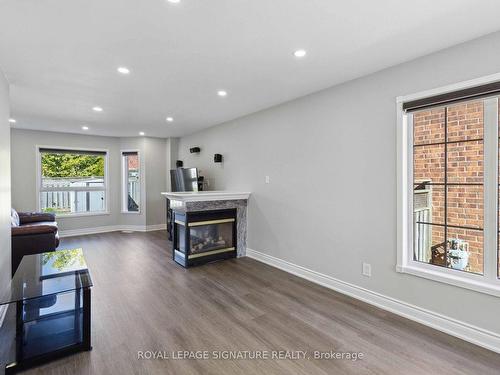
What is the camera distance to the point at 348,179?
123 inches

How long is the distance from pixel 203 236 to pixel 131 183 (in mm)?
3686

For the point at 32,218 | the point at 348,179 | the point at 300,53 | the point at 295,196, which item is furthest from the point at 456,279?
the point at 32,218

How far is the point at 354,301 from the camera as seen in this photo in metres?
2.94

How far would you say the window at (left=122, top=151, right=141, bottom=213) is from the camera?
7020 mm

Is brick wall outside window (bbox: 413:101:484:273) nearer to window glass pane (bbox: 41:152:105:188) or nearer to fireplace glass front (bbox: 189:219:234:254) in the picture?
fireplace glass front (bbox: 189:219:234:254)

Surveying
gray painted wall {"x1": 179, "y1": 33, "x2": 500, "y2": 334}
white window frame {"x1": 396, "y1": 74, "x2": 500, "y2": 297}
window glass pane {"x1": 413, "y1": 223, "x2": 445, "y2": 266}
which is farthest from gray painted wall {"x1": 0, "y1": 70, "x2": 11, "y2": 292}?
window glass pane {"x1": 413, "y1": 223, "x2": 445, "y2": 266}

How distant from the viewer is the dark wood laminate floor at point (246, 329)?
1923 mm

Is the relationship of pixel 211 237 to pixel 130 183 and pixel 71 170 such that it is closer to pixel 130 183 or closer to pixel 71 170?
pixel 130 183

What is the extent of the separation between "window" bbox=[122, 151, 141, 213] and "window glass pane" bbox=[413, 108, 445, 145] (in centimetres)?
628

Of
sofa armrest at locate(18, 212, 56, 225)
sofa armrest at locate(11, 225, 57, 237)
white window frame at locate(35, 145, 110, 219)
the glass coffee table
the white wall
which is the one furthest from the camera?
the white wall

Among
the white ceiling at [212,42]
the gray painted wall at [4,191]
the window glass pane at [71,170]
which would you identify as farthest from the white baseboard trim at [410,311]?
the window glass pane at [71,170]

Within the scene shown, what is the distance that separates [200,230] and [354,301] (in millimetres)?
2411

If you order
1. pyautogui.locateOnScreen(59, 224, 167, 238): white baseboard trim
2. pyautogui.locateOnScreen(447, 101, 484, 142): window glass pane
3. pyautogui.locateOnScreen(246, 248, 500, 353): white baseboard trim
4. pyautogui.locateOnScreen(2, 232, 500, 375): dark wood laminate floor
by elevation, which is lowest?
pyautogui.locateOnScreen(2, 232, 500, 375): dark wood laminate floor

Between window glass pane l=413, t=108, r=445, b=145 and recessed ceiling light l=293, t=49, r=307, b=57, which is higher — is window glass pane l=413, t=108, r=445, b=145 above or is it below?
below
